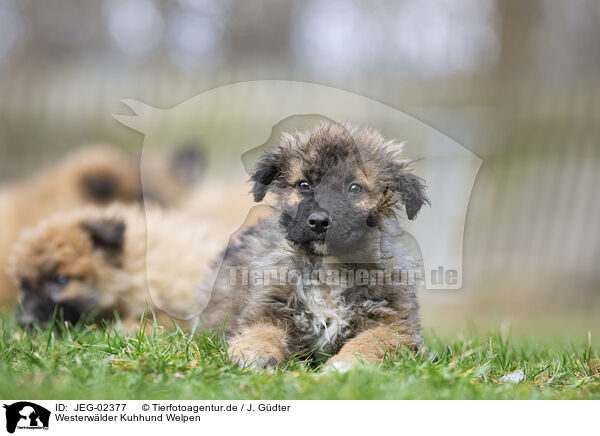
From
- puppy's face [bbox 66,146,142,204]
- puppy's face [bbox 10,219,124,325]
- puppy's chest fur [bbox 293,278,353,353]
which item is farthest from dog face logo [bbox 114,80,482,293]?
puppy's face [bbox 66,146,142,204]

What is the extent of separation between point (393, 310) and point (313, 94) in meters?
1.41

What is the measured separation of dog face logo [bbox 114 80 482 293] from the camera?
2689 millimetres

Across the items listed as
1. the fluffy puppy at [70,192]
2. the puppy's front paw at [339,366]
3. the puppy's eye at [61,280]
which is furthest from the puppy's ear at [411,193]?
the fluffy puppy at [70,192]

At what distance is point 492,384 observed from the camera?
2.67 m

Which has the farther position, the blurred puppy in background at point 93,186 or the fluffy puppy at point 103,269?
the blurred puppy in background at point 93,186

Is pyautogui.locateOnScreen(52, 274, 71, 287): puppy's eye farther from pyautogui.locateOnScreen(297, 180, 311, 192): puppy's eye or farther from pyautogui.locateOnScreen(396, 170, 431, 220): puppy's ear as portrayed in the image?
pyautogui.locateOnScreen(396, 170, 431, 220): puppy's ear

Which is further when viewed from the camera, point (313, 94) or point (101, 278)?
point (101, 278)

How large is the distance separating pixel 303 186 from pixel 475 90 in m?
3.73

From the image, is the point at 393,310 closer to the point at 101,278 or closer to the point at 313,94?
the point at 313,94

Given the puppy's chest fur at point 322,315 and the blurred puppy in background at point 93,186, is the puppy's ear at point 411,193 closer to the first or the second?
the puppy's chest fur at point 322,315

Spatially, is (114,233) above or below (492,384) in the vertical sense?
above

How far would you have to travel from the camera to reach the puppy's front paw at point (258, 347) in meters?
2.61
